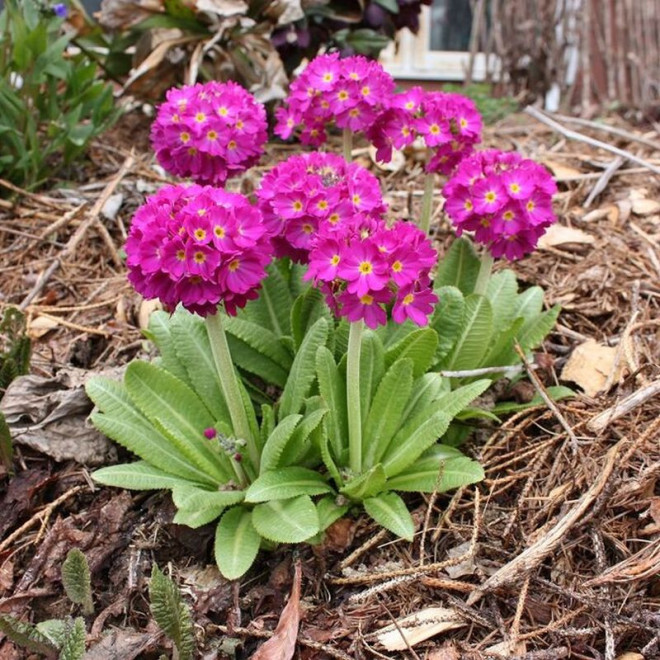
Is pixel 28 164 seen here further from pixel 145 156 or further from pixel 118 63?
pixel 118 63

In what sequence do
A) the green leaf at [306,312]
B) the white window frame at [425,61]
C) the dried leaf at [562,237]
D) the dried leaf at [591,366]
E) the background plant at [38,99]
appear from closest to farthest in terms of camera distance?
the green leaf at [306,312], the dried leaf at [591,366], the dried leaf at [562,237], the background plant at [38,99], the white window frame at [425,61]

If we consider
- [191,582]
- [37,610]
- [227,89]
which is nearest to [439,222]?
[227,89]

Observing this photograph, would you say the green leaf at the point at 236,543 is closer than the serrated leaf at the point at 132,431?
Yes

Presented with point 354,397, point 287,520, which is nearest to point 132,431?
point 287,520

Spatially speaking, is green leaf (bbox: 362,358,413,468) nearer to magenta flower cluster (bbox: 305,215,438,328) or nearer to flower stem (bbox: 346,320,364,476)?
flower stem (bbox: 346,320,364,476)

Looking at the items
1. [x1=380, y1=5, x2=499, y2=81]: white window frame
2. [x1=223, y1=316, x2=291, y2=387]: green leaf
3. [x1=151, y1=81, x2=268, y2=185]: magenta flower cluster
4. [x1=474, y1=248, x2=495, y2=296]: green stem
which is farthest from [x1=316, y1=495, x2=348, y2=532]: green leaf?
[x1=380, y1=5, x2=499, y2=81]: white window frame

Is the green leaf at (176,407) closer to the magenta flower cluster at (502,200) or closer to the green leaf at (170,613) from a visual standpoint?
the green leaf at (170,613)

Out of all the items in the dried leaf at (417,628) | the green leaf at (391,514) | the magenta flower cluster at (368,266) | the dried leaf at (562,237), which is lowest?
the dried leaf at (417,628)

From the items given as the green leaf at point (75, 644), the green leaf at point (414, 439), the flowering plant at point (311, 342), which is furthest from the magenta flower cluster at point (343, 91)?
the green leaf at point (75, 644)
